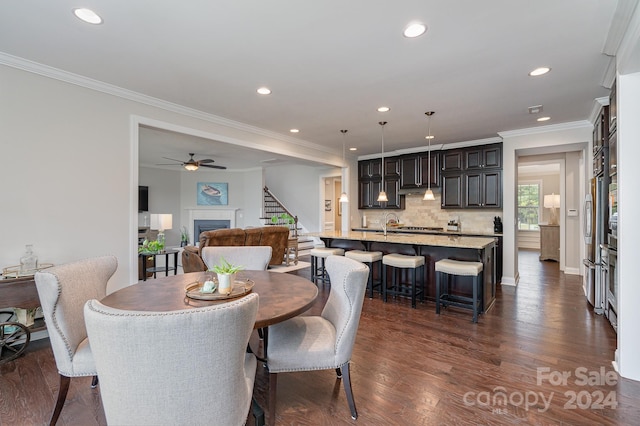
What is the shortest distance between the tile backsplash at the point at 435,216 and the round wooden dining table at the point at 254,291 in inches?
→ 186

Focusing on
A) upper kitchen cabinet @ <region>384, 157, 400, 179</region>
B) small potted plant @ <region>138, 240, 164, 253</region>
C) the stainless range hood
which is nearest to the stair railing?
upper kitchen cabinet @ <region>384, 157, 400, 179</region>

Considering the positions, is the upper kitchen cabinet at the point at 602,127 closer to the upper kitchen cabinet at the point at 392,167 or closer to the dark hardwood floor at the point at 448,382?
the dark hardwood floor at the point at 448,382

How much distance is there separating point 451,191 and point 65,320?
5862mm

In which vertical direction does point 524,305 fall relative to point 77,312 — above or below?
below

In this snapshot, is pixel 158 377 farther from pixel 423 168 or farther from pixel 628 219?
pixel 423 168

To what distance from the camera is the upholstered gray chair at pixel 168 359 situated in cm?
96

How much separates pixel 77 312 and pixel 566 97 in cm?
499

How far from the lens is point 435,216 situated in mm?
6484

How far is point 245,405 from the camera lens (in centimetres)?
127

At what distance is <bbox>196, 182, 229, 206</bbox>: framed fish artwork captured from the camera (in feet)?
30.9

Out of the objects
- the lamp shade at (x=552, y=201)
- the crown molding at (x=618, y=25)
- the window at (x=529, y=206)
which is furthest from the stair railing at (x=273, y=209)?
the crown molding at (x=618, y=25)

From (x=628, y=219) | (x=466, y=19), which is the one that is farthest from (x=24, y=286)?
(x=628, y=219)

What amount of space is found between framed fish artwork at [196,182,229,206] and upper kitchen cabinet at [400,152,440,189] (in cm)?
557

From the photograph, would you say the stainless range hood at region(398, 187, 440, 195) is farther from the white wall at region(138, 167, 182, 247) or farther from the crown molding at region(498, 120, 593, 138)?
the white wall at region(138, 167, 182, 247)
